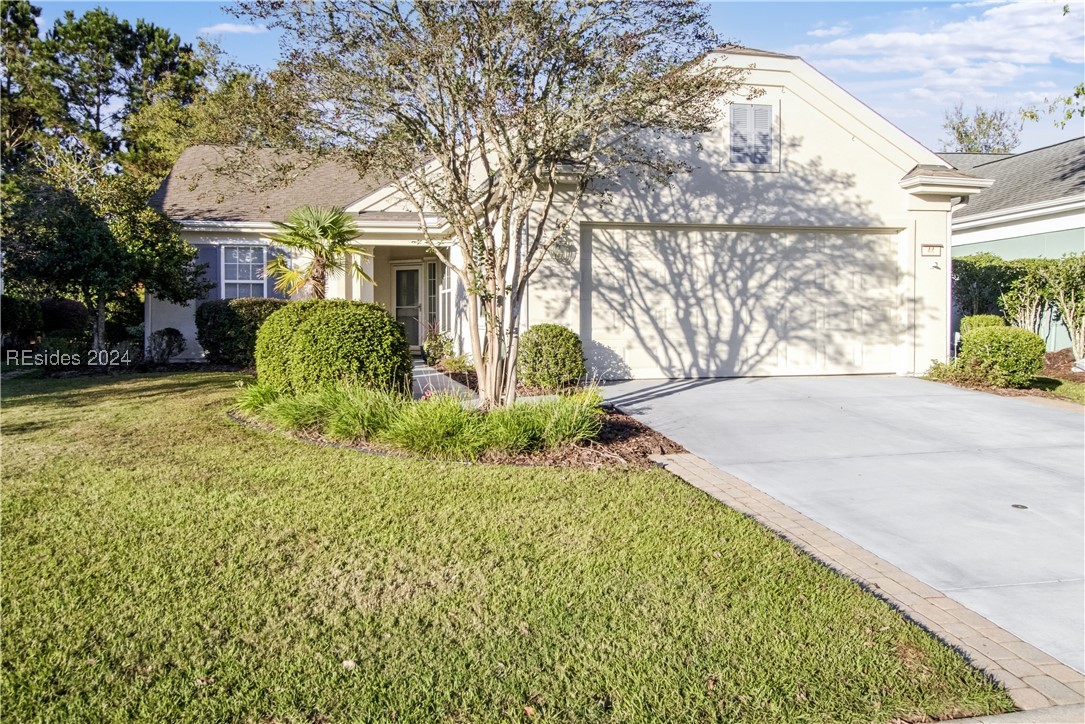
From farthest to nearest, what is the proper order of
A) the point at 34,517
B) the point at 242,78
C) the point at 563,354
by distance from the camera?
the point at 563,354, the point at 242,78, the point at 34,517

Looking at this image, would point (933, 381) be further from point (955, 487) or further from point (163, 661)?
Result: point (163, 661)

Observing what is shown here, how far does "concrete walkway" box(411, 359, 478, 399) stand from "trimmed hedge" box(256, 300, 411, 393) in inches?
29.1

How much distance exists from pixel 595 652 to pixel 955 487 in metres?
4.38

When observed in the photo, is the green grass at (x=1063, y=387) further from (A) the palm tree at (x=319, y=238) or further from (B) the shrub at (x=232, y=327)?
(B) the shrub at (x=232, y=327)

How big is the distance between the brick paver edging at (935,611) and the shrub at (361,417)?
3294mm

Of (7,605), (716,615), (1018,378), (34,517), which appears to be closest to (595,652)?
(716,615)

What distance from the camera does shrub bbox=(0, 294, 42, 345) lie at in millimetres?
16469

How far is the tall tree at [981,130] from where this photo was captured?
44688 mm

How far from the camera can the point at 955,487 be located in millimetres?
6570

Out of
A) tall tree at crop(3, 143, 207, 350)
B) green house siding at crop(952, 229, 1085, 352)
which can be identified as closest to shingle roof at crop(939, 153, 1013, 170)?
green house siding at crop(952, 229, 1085, 352)

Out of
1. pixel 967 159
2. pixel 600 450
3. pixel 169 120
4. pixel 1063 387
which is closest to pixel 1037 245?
pixel 1063 387

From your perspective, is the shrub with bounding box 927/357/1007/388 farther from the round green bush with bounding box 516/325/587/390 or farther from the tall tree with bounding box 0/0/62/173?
the tall tree with bounding box 0/0/62/173

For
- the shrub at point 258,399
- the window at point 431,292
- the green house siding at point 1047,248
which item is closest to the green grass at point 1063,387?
the green house siding at point 1047,248

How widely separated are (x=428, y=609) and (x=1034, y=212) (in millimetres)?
17382
